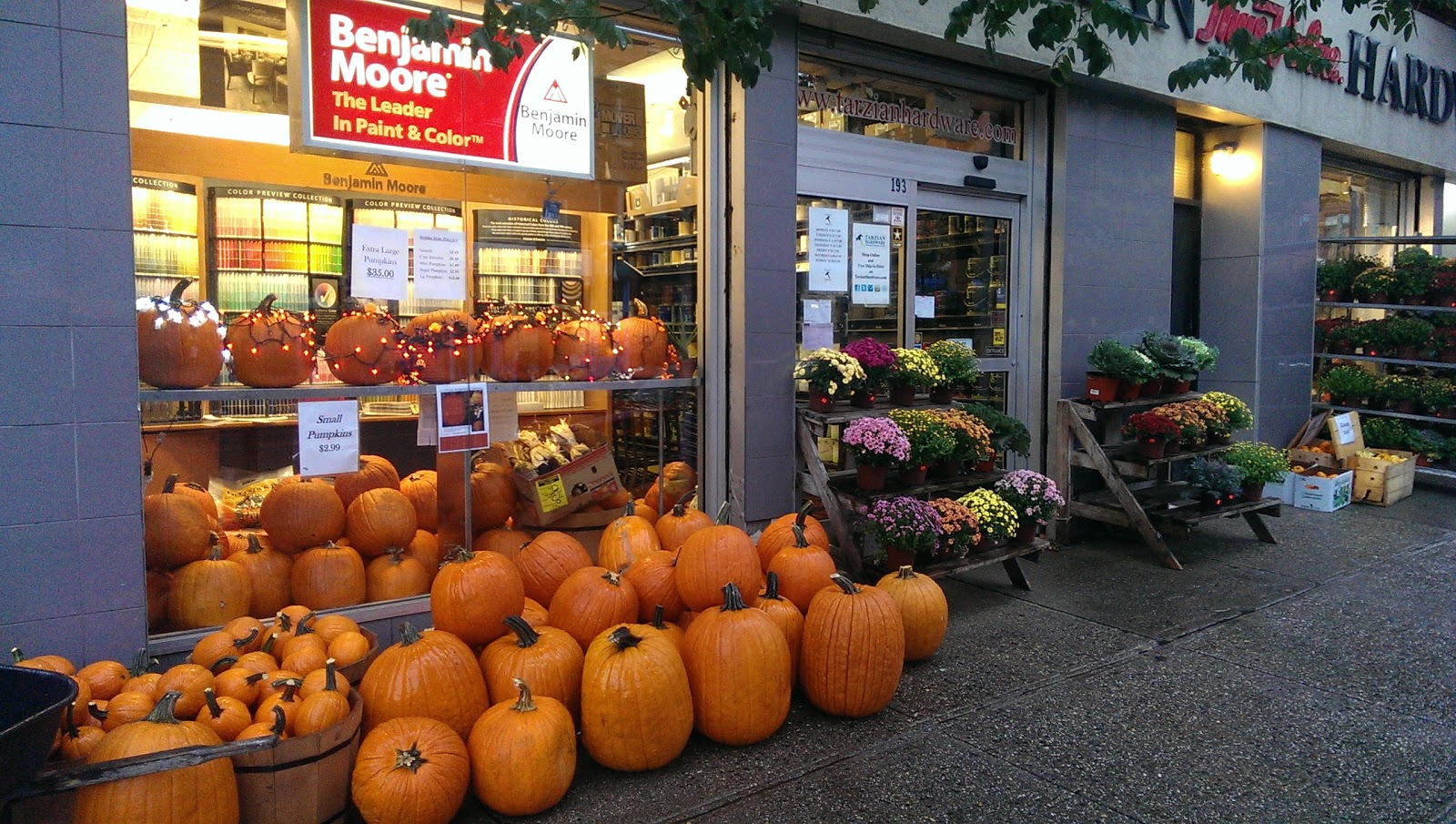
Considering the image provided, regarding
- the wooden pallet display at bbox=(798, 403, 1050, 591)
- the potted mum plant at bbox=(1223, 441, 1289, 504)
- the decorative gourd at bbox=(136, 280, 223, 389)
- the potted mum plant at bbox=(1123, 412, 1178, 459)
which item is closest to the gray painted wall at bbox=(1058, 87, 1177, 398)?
the potted mum plant at bbox=(1123, 412, 1178, 459)

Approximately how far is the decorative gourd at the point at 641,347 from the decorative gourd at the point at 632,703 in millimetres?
2209

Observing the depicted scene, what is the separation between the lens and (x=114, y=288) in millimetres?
3705

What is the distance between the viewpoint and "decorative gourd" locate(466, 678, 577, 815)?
3197mm

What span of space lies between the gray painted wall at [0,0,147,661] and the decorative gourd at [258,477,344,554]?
2.49ft

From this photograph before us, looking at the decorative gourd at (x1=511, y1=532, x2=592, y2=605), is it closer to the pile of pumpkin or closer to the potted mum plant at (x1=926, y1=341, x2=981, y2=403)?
the pile of pumpkin

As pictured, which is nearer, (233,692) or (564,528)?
(233,692)

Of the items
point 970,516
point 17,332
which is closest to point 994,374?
point 970,516

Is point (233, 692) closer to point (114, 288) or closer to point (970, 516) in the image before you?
point (114, 288)

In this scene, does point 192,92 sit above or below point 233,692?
above

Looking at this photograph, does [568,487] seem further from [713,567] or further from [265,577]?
[265,577]

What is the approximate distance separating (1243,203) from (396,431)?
794cm

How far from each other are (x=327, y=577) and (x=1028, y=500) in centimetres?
395

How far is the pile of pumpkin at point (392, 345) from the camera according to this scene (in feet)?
13.5

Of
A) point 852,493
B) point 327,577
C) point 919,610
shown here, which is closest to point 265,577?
point 327,577
